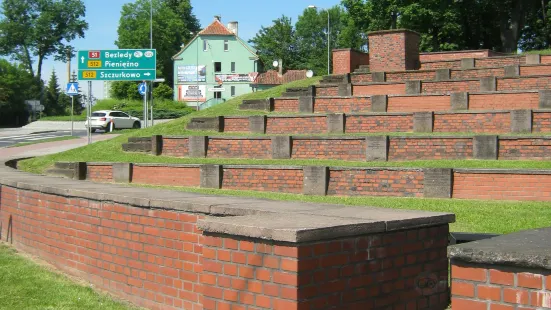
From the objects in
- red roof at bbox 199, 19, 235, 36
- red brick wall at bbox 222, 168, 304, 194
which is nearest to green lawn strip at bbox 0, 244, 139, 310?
red brick wall at bbox 222, 168, 304, 194

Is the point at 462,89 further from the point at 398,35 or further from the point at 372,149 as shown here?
the point at 372,149

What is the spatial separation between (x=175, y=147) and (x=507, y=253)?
1524 centimetres

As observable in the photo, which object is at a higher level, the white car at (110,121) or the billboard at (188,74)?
the billboard at (188,74)

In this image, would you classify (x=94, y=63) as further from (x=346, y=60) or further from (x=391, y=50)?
(x=391, y=50)

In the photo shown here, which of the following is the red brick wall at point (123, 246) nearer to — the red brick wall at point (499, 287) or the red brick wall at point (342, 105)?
the red brick wall at point (499, 287)

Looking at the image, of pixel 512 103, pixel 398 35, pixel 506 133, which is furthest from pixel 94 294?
pixel 398 35

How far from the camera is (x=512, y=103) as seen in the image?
54.6ft

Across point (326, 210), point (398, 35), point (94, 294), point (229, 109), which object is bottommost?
point (94, 294)

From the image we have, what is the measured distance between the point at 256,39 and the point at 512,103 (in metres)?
97.6

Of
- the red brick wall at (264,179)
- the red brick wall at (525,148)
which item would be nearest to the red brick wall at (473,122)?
the red brick wall at (525,148)

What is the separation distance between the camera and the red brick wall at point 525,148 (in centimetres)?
1338

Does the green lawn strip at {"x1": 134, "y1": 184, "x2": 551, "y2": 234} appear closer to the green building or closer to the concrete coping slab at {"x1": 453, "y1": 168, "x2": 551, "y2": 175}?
the concrete coping slab at {"x1": 453, "y1": 168, "x2": 551, "y2": 175}

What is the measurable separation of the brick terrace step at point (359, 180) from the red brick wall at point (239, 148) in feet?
6.58

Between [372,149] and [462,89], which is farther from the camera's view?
[462,89]
